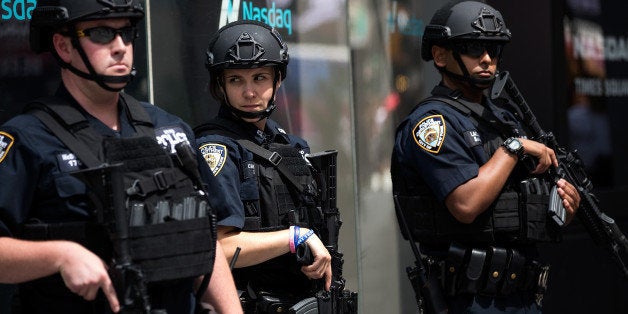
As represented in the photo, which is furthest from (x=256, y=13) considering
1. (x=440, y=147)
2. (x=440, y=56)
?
(x=440, y=147)

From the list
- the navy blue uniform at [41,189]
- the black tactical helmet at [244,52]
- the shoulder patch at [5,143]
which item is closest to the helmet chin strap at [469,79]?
the black tactical helmet at [244,52]

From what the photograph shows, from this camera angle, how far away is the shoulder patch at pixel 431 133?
175 inches

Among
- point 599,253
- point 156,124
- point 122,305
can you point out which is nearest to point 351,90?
point 599,253

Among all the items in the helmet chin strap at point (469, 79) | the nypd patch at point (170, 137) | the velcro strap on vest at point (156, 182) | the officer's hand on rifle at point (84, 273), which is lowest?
the officer's hand on rifle at point (84, 273)

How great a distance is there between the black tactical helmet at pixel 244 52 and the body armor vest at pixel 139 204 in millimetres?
1095

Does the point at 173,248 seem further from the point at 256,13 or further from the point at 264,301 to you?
the point at 256,13

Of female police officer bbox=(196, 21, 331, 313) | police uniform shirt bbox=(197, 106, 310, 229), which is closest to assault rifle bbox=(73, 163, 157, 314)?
police uniform shirt bbox=(197, 106, 310, 229)

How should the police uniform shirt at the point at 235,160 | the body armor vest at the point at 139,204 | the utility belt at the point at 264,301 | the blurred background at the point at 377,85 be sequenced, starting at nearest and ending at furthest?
the body armor vest at the point at 139,204, the police uniform shirt at the point at 235,160, the utility belt at the point at 264,301, the blurred background at the point at 377,85

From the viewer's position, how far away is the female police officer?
13.2 ft

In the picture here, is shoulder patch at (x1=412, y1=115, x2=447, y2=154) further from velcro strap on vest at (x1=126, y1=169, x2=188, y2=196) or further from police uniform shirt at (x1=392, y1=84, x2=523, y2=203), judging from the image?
velcro strap on vest at (x1=126, y1=169, x2=188, y2=196)

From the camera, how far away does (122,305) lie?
284cm

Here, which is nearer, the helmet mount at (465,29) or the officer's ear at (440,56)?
the helmet mount at (465,29)

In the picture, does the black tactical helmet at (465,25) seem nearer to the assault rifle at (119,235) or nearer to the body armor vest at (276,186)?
the body armor vest at (276,186)

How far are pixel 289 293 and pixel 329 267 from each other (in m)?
0.19
